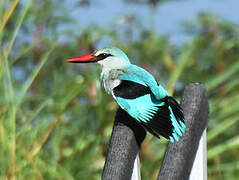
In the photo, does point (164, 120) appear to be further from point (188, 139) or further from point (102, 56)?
point (102, 56)

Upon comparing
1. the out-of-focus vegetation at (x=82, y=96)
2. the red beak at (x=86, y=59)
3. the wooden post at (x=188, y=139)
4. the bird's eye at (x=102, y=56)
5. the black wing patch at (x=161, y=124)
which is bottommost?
the out-of-focus vegetation at (x=82, y=96)

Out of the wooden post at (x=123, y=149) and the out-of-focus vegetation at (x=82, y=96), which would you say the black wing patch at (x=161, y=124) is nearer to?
the wooden post at (x=123, y=149)

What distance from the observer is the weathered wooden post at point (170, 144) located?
4.24 feet

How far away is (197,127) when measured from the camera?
1.49 metres

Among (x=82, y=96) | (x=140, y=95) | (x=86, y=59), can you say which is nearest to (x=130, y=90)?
(x=140, y=95)

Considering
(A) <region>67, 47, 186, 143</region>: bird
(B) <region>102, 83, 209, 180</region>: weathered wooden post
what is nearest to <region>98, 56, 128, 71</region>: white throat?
(A) <region>67, 47, 186, 143</region>: bird

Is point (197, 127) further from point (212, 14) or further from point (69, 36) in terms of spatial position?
point (212, 14)

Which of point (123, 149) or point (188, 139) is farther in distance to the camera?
point (188, 139)

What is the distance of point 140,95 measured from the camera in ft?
4.70

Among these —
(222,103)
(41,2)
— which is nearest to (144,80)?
(222,103)

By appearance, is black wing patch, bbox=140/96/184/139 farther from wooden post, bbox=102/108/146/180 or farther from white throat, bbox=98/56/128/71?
white throat, bbox=98/56/128/71

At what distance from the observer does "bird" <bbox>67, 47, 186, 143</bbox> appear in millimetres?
1339

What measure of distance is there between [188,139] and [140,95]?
14cm

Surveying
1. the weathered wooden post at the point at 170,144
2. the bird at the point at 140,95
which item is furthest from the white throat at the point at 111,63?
the weathered wooden post at the point at 170,144
